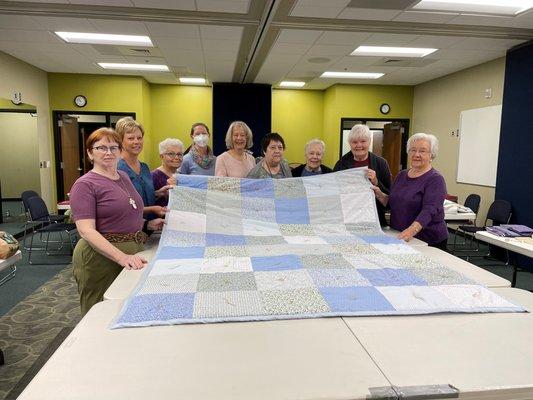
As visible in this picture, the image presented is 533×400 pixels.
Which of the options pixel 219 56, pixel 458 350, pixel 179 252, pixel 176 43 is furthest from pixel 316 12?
pixel 458 350

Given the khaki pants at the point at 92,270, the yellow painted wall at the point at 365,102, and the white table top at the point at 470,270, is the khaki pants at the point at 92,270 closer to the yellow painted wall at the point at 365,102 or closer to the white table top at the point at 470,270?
the white table top at the point at 470,270

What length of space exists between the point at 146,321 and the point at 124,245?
31.5 inches

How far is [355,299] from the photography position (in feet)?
4.68

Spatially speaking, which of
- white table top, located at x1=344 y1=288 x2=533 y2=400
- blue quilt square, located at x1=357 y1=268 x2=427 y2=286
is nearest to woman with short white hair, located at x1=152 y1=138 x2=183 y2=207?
blue quilt square, located at x1=357 y1=268 x2=427 y2=286

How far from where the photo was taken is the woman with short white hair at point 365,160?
2814 millimetres

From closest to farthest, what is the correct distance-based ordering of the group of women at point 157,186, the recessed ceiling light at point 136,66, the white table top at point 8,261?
the group of women at point 157,186
the white table top at point 8,261
the recessed ceiling light at point 136,66

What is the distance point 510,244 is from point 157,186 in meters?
2.71

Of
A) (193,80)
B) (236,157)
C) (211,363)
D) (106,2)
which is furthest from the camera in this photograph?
(193,80)

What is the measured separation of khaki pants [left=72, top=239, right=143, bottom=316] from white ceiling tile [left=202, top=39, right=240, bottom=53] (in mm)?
3718

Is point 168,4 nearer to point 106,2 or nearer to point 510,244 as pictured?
point 106,2

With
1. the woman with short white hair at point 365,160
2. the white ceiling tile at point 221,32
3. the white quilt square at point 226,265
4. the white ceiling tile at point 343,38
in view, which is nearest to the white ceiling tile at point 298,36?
the white ceiling tile at point 343,38

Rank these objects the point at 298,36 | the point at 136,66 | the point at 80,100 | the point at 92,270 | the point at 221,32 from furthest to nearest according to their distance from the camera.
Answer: the point at 80,100, the point at 136,66, the point at 298,36, the point at 221,32, the point at 92,270

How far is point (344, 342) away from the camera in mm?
1168

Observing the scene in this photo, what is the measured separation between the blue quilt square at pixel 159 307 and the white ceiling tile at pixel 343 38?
4032 millimetres
